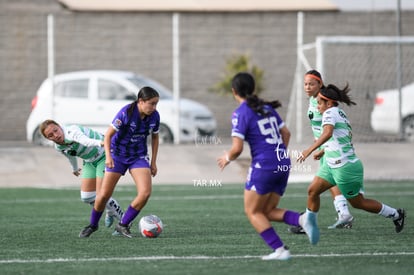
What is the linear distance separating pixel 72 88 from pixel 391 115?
706 centimetres

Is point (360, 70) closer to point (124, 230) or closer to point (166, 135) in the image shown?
point (166, 135)

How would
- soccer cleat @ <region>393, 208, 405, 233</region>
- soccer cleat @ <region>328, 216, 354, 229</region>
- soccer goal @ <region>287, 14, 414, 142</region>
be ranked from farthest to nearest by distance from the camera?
soccer goal @ <region>287, 14, 414, 142</region> → soccer cleat @ <region>328, 216, 354, 229</region> → soccer cleat @ <region>393, 208, 405, 233</region>

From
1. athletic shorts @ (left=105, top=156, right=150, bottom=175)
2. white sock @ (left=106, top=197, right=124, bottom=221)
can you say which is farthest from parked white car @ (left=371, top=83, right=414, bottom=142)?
athletic shorts @ (left=105, top=156, right=150, bottom=175)

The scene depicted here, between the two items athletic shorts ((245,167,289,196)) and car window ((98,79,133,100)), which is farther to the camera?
car window ((98,79,133,100))

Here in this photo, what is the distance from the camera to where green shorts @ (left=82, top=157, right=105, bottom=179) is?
11680 millimetres

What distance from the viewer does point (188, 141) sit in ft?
72.6

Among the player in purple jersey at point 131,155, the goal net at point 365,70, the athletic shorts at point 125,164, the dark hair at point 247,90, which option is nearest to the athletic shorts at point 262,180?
the dark hair at point 247,90

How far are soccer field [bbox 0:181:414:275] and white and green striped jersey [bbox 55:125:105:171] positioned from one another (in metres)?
0.88

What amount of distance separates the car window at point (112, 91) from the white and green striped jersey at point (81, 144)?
409 inches

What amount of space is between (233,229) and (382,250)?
102 inches

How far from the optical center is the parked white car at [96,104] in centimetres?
2192

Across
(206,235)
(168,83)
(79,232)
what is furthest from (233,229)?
(168,83)

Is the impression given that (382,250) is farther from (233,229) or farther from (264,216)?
(233,229)

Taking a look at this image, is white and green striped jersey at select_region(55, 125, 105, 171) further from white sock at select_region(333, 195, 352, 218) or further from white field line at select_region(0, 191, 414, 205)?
white field line at select_region(0, 191, 414, 205)
